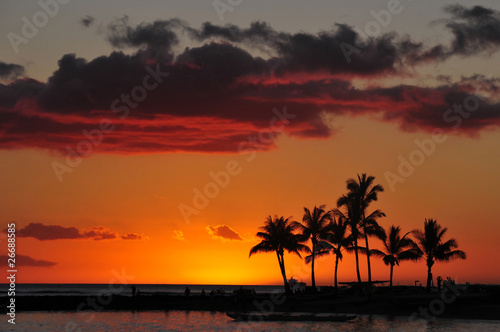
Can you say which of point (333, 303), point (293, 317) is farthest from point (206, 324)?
point (333, 303)

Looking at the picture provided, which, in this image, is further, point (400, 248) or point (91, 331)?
point (400, 248)

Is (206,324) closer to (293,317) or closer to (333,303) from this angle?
(293,317)

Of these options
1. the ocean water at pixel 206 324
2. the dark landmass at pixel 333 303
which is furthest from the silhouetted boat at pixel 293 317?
A: the dark landmass at pixel 333 303

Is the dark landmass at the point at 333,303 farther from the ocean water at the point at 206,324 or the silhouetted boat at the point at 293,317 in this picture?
the silhouetted boat at the point at 293,317

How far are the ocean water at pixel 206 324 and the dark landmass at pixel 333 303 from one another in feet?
7.34

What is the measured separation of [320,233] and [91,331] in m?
38.0

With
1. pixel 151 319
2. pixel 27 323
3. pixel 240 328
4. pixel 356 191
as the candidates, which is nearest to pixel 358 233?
pixel 356 191

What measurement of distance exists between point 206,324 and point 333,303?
18.6 m

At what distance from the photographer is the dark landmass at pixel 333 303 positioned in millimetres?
82438

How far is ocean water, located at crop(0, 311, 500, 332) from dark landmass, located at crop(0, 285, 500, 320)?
7.34 feet

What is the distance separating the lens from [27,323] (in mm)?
81188

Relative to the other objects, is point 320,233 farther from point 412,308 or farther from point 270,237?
point 412,308

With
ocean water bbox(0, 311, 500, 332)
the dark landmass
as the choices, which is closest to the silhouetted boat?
ocean water bbox(0, 311, 500, 332)

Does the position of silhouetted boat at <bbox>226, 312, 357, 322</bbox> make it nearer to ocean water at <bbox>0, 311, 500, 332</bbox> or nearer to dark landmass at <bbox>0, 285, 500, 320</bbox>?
ocean water at <bbox>0, 311, 500, 332</bbox>
